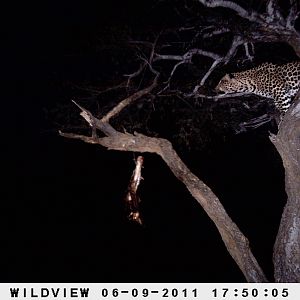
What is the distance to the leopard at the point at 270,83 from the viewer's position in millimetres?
6879

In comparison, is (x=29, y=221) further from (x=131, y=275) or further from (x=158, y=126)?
(x=158, y=126)

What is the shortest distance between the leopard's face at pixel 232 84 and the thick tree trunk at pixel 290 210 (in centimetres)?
305

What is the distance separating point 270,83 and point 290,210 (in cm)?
312

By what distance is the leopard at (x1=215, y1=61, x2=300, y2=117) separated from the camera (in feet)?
22.6

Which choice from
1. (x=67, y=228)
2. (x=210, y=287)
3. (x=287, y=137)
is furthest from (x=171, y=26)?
(x=67, y=228)

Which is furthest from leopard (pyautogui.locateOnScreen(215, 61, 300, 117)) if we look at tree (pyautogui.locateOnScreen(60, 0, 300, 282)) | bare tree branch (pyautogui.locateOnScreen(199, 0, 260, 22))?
bare tree branch (pyautogui.locateOnScreen(199, 0, 260, 22))

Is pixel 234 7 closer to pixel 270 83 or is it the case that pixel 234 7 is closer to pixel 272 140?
pixel 272 140

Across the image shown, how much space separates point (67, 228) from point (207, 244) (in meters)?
4.56

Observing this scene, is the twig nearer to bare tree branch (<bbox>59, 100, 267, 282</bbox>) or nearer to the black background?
bare tree branch (<bbox>59, 100, 267, 282</bbox>)

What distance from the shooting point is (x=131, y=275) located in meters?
14.9

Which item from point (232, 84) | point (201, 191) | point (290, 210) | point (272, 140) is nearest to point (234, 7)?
point (272, 140)

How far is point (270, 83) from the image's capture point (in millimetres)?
7156

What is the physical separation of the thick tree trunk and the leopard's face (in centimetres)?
305

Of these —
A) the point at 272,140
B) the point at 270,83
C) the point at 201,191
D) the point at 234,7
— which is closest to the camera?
the point at 272,140
